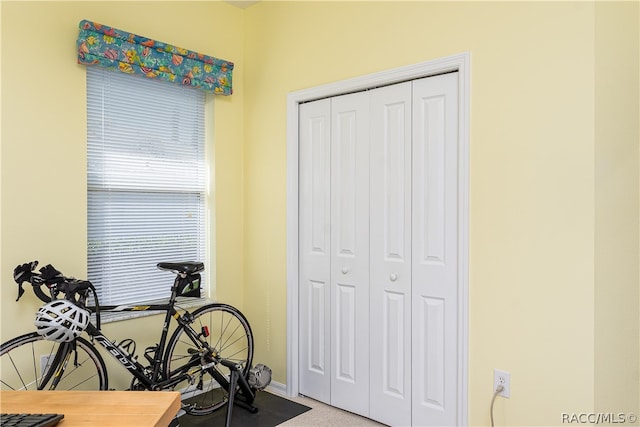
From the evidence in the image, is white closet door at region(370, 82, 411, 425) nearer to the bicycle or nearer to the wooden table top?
the bicycle

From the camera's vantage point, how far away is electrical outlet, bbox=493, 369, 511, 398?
2.29 m

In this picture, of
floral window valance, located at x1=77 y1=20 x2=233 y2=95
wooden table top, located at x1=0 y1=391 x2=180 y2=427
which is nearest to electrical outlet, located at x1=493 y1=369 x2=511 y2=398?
wooden table top, located at x1=0 y1=391 x2=180 y2=427

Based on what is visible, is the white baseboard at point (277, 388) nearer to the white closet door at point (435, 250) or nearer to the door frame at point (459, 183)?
the door frame at point (459, 183)

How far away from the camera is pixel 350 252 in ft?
9.63

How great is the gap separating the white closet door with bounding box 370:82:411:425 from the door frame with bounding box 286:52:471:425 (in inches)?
4.4

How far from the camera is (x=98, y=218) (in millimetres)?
2812

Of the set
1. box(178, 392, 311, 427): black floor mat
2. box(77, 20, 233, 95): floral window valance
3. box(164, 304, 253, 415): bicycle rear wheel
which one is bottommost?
box(178, 392, 311, 427): black floor mat

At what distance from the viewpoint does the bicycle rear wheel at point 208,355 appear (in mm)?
2799

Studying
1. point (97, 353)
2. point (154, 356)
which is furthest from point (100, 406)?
point (154, 356)

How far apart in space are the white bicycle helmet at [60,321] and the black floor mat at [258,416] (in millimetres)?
974

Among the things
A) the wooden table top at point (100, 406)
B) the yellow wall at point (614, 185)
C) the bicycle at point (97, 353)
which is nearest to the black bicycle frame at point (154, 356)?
the bicycle at point (97, 353)

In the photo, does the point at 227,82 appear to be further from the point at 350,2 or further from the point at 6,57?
the point at 6,57

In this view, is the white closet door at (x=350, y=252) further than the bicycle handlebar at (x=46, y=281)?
Yes

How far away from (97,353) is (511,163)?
2312mm
